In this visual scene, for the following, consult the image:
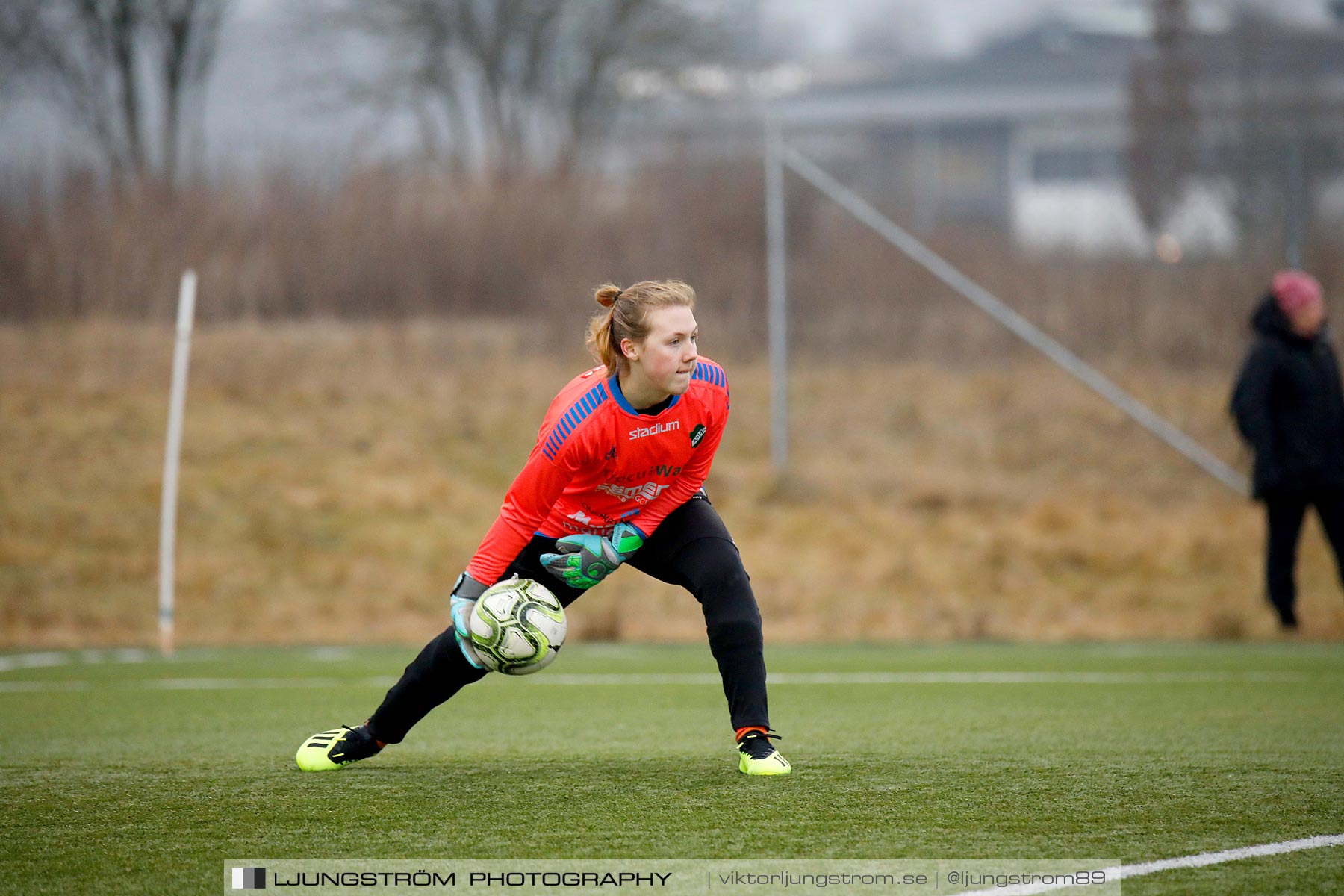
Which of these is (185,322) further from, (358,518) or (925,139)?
(925,139)

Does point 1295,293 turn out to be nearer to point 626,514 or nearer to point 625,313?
point 626,514

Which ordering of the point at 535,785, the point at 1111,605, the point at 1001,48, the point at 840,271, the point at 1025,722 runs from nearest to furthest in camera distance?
the point at 535,785 → the point at 1025,722 → the point at 1111,605 → the point at 840,271 → the point at 1001,48

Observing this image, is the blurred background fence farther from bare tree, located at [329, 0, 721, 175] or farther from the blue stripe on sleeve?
the blue stripe on sleeve

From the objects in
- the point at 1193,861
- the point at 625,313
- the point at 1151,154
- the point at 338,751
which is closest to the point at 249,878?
the point at 338,751

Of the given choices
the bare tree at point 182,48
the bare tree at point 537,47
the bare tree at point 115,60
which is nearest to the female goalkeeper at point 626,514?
the bare tree at point 115,60

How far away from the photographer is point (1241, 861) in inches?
142

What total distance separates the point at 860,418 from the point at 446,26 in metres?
10.5

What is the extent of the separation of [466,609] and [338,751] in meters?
0.87

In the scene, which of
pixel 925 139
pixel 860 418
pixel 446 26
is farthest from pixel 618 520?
pixel 446 26

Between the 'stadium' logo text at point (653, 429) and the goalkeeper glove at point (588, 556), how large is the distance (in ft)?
1.25

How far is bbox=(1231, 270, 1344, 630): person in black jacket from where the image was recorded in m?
9.06

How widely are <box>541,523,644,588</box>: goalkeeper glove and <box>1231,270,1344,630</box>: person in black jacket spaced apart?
221 inches

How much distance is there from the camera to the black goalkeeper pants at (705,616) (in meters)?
4.84

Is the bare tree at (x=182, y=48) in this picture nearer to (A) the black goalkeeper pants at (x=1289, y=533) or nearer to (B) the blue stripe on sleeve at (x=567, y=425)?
(A) the black goalkeeper pants at (x=1289, y=533)
